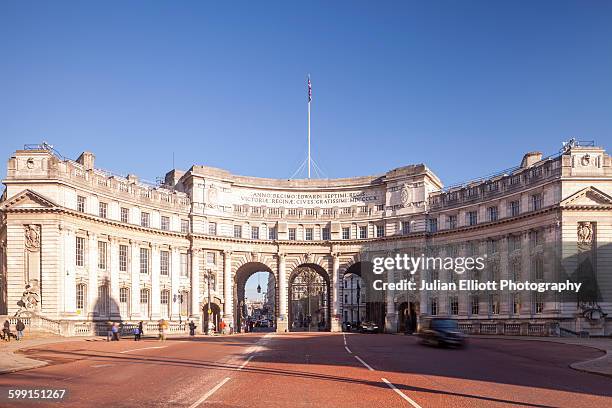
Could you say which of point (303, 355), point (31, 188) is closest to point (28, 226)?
point (31, 188)

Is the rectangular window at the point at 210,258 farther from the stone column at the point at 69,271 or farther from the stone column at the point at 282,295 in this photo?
the stone column at the point at 69,271

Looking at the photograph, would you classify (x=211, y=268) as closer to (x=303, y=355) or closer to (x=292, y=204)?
(x=292, y=204)

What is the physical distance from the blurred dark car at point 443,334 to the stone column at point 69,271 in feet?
108

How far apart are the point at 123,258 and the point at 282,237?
821 inches

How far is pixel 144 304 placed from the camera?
6675 cm

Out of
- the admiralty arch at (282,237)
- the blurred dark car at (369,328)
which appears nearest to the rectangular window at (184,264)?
the admiralty arch at (282,237)

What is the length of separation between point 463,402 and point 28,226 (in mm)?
49596

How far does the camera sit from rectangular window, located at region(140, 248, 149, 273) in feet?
220

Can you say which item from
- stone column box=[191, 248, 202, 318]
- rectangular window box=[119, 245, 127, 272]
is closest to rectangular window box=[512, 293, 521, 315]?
stone column box=[191, 248, 202, 318]

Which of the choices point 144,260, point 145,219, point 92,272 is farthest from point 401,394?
point 145,219

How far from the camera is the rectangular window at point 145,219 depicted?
6731 centimetres

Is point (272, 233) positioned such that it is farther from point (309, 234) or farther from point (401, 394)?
point (401, 394)

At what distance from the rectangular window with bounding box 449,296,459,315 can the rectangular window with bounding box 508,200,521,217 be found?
12521 mm

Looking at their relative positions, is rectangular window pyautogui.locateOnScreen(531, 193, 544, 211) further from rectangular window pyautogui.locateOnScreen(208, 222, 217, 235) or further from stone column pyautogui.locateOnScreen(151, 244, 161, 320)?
stone column pyautogui.locateOnScreen(151, 244, 161, 320)
